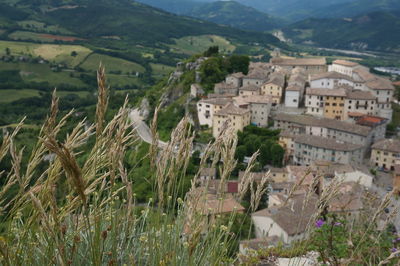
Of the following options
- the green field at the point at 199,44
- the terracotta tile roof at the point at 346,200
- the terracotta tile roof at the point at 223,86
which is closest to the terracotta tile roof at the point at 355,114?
the terracotta tile roof at the point at 223,86

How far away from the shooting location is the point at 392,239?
5.78 meters

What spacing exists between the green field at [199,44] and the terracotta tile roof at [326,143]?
122 meters

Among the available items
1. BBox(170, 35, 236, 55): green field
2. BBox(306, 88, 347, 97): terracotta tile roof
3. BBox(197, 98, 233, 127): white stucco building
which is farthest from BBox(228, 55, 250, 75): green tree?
BBox(170, 35, 236, 55): green field

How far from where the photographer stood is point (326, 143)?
124 feet

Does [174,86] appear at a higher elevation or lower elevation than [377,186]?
higher

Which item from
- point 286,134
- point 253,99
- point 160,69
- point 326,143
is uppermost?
point 160,69

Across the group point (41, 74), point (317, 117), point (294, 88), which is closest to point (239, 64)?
point (294, 88)

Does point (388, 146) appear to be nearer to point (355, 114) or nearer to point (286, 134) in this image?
point (355, 114)

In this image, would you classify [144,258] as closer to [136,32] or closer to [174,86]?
[174,86]

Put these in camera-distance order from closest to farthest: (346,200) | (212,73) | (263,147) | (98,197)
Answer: (98,197), (346,200), (263,147), (212,73)

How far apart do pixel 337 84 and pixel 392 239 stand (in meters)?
44.1

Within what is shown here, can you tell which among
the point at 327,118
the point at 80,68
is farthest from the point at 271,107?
the point at 80,68

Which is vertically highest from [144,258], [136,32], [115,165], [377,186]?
[136,32]

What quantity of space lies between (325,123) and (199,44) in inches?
5466
